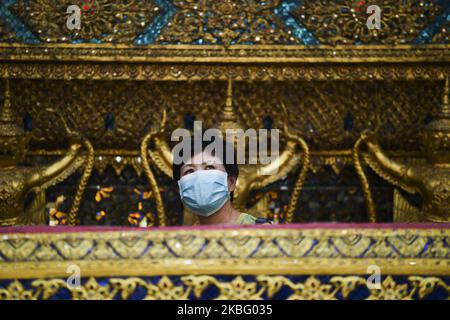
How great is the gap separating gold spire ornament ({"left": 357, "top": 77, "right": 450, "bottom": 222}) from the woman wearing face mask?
0.77 metres

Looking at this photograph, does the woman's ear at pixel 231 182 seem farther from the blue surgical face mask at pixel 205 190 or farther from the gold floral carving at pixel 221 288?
the gold floral carving at pixel 221 288

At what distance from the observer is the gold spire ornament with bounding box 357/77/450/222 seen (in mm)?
2459

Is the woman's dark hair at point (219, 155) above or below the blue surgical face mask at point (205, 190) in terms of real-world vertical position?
above

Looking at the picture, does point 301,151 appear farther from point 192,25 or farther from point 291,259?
point 291,259

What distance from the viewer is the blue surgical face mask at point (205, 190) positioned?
6.65 feet

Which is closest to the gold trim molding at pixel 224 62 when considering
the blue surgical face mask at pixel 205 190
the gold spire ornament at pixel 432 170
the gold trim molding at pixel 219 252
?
the gold spire ornament at pixel 432 170

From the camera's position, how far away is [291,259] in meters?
1.56

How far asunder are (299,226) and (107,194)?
56.3 inches

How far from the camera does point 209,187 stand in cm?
203

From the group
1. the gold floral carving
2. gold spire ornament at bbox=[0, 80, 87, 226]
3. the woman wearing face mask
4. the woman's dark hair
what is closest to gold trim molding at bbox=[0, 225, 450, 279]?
the gold floral carving

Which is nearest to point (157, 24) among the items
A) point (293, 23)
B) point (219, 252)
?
point (293, 23)

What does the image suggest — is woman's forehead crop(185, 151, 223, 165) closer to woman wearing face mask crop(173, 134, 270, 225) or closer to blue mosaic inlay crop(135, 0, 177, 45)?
woman wearing face mask crop(173, 134, 270, 225)

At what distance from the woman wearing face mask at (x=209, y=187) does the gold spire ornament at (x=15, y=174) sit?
68cm

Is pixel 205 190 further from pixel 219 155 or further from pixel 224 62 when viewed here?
pixel 224 62
